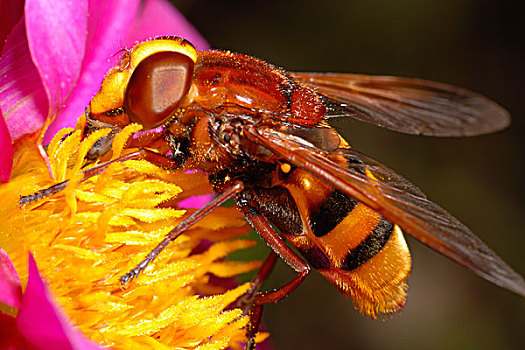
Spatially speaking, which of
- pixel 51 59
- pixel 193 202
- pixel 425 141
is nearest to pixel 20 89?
pixel 51 59

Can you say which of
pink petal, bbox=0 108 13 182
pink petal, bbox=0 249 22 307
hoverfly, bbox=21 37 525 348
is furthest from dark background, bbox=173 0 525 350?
pink petal, bbox=0 249 22 307

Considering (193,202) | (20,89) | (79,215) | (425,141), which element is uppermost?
(20,89)

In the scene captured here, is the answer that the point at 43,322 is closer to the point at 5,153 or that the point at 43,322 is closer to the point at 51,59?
the point at 5,153

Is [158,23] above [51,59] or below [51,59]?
below

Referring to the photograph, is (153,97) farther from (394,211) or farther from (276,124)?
(394,211)

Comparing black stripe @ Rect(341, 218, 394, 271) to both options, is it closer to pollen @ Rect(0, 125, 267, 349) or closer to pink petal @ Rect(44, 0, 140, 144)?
pollen @ Rect(0, 125, 267, 349)

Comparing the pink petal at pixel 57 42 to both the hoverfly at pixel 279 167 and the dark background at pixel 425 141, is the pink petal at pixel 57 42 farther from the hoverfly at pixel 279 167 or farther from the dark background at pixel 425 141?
the dark background at pixel 425 141

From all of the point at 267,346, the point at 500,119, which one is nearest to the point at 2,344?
the point at 267,346
